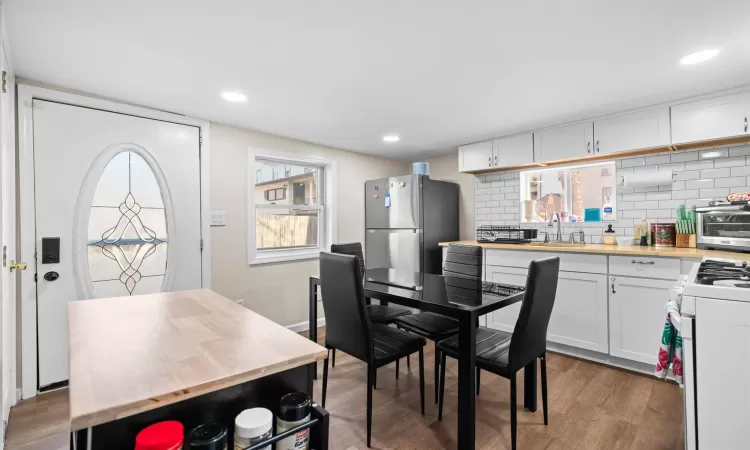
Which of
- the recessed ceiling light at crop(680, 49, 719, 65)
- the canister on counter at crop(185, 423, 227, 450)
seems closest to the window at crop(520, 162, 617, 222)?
the recessed ceiling light at crop(680, 49, 719, 65)

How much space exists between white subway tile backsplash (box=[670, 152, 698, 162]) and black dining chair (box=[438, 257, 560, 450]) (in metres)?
2.13

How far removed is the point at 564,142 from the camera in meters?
3.27

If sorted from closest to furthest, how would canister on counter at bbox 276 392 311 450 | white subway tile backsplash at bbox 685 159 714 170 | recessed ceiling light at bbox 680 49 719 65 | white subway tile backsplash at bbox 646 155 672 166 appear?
canister on counter at bbox 276 392 311 450
recessed ceiling light at bbox 680 49 719 65
white subway tile backsplash at bbox 685 159 714 170
white subway tile backsplash at bbox 646 155 672 166

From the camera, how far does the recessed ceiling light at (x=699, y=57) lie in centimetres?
196

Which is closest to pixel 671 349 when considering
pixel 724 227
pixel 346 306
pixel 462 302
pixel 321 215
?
pixel 462 302

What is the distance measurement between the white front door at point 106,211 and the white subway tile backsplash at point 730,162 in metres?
4.31

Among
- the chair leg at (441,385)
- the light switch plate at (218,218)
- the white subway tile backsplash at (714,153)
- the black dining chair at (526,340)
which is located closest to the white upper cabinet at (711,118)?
the white subway tile backsplash at (714,153)

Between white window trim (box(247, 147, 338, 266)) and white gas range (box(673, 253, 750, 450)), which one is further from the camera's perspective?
white window trim (box(247, 147, 338, 266))

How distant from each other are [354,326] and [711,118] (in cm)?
299

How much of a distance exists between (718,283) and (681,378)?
0.43m

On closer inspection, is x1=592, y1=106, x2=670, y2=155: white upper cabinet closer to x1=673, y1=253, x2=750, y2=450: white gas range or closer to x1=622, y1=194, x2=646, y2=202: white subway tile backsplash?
x1=622, y1=194, x2=646, y2=202: white subway tile backsplash

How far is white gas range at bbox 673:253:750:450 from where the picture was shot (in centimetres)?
130

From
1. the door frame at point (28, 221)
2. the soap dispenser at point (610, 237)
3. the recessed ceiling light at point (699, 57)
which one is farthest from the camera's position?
the soap dispenser at point (610, 237)

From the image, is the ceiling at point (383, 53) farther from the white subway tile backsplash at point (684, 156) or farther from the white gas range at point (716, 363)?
the white gas range at point (716, 363)
